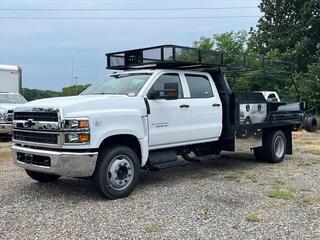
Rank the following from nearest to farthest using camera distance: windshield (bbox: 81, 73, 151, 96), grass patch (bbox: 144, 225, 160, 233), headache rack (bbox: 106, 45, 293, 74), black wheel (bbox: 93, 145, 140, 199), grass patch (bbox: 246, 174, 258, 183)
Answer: grass patch (bbox: 144, 225, 160, 233) < black wheel (bbox: 93, 145, 140, 199) < windshield (bbox: 81, 73, 151, 96) < headache rack (bbox: 106, 45, 293, 74) < grass patch (bbox: 246, 174, 258, 183)

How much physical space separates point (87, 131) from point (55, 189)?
1.63 meters

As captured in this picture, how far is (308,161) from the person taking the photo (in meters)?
10.9

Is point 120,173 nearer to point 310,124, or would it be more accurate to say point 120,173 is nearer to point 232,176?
point 232,176

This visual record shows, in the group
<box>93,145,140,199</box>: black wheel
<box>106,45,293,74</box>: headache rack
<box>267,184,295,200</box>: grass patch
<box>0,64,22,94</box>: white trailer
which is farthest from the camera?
<box>0,64,22,94</box>: white trailer

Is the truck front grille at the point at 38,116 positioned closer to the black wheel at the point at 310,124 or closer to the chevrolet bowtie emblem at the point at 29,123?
the chevrolet bowtie emblem at the point at 29,123

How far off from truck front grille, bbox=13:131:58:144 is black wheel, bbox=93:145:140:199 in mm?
737

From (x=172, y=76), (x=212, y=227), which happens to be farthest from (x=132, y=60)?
(x=212, y=227)

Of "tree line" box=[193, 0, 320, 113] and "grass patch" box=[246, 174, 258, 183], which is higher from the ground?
"tree line" box=[193, 0, 320, 113]

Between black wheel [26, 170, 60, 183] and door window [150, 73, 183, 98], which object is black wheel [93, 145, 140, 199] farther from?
black wheel [26, 170, 60, 183]

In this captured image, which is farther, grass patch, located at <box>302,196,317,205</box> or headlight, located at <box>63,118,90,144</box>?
grass patch, located at <box>302,196,317,205</box>

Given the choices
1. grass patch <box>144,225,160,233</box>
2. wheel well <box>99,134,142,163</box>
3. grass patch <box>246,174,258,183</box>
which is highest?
wheel well <box>99,134,142,163</box>

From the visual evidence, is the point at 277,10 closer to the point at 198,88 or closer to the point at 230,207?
the point at 198,88

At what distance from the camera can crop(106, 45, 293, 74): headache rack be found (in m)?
8.01

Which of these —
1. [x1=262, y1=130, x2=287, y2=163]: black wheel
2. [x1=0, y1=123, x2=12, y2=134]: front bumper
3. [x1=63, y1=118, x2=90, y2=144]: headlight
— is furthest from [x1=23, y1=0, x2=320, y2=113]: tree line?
[x1=63, y1=118, x2=90, y2=144]: headlight
